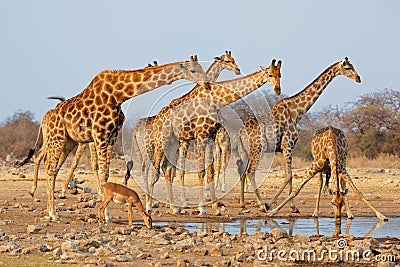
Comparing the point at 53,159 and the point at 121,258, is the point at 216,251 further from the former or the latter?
the point at 53,159

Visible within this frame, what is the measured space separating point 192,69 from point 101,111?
6.05 ft

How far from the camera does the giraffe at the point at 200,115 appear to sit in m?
15.0

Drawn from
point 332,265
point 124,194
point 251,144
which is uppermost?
point 251,144

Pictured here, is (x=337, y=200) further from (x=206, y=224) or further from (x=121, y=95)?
(x=121, y=95)

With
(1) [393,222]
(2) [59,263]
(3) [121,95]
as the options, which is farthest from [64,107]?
(1) [393,222]

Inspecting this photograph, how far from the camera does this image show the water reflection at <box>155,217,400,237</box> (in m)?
12.0

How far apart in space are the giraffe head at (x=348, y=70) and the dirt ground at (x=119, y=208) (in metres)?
2.81

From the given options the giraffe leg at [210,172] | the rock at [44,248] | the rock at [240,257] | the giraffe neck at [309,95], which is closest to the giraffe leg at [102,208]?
the rock at [44,248]

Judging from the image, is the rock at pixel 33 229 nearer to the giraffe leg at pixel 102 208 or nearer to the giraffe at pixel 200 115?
the giraffe leg at pixel 102 208

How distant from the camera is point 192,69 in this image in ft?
44.3

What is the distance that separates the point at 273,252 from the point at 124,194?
3.17 m

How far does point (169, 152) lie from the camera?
15734 mm

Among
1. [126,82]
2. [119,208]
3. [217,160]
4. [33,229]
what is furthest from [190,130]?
[33,229]

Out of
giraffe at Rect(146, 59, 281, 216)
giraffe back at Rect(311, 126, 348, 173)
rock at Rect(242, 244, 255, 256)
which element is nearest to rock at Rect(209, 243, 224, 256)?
rock at Rect(242, 244, 255, 256)
